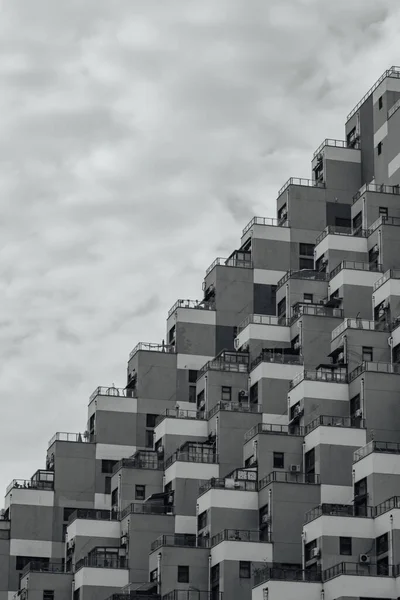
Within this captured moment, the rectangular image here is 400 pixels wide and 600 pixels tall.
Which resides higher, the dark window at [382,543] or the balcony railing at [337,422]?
the balcony railing at [337,422]

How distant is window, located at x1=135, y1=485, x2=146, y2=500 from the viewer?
529 feet

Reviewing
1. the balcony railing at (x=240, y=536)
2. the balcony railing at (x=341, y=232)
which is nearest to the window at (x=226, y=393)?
the balcony railing at (x=341, y=232)

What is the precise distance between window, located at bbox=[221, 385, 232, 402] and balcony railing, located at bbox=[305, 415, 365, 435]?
19.5 m

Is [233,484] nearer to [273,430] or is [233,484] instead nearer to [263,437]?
[263,437]

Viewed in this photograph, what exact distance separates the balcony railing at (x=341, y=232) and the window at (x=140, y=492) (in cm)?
3393

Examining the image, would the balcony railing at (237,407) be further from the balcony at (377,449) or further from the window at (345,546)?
the window at (345,546)

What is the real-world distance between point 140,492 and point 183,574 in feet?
66.7

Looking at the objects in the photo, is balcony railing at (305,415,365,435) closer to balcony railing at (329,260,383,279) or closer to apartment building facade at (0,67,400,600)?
apartment building facade at (0,67,400,600)

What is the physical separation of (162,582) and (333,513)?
19.4 meters

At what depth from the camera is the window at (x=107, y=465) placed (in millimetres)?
173500

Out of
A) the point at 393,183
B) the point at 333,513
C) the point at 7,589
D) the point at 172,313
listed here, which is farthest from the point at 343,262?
the point at 7,589

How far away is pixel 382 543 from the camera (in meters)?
130

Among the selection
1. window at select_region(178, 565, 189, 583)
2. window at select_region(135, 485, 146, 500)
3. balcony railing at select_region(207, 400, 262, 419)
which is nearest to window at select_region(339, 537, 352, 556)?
window at select_region(178, 565, 189, 583)

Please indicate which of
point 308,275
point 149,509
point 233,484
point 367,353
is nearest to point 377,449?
point 233,484
